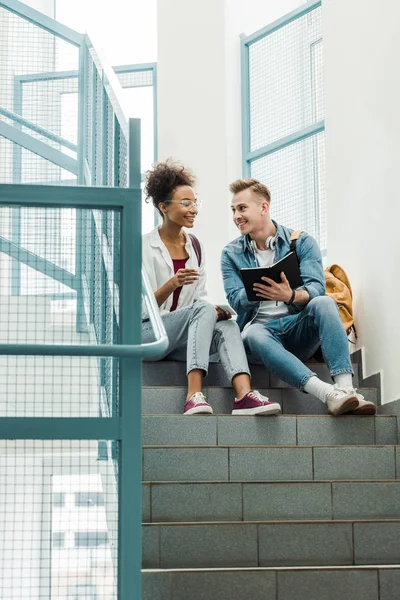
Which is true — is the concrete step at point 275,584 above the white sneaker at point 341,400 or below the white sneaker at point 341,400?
below

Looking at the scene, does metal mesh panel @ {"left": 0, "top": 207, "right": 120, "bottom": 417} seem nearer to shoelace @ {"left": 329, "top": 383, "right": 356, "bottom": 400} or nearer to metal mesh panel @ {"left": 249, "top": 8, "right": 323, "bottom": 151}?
shoelace @ {"left": 329, "top": 383, "right": 356, "bottom": 400}

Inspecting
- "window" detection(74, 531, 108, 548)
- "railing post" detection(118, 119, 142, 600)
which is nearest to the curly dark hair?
"railing post" detection(118, 119, 142, 600)

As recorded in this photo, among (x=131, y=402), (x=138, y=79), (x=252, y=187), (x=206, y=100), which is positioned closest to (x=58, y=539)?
(x=131, y=402)

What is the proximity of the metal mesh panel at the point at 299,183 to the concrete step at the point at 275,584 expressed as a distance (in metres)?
3.80

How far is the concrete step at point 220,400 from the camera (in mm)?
4215

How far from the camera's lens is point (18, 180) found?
5.28m

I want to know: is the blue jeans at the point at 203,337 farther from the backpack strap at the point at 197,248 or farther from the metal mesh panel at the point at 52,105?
the metal mesh panel at the point at 52,105

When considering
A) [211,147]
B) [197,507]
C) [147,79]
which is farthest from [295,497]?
[147,79]

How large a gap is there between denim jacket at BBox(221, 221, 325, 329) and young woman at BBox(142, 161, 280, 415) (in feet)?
0.44

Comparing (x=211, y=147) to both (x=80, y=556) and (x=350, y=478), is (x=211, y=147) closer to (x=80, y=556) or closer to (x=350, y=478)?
(x=350, y=478)

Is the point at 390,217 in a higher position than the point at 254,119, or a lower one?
lower

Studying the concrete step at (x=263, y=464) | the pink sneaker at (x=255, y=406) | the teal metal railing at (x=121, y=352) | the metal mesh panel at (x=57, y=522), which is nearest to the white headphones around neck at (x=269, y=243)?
the pink sneaker at (x=255, y=406)

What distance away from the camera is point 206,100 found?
6922 millimetres

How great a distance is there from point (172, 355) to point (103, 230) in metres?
1.72
